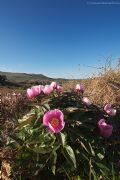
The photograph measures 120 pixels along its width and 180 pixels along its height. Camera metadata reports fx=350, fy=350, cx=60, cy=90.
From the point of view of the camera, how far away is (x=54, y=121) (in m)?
3.83

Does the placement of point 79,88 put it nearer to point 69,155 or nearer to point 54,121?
point 54,121

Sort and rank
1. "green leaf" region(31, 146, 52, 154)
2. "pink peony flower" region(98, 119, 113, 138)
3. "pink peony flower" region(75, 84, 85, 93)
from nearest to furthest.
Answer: "green leaf" region(31, 146, 52, 154), "pink peony flower" region(98, 119, 113, 138), "pink peony flower" region(75, 84, 85, 93)

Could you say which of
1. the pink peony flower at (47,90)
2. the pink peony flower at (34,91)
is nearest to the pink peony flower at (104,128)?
the pink peony flower at (47,90)

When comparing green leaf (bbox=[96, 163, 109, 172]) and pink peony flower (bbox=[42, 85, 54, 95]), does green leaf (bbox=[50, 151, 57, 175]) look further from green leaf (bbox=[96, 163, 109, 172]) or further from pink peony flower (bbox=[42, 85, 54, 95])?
pink peony flower (bbox=[42, 85, 54, 95])

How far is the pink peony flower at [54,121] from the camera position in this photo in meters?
3.80

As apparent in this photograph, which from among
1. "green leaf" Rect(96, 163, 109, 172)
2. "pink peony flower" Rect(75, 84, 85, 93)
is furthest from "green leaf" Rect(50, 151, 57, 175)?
"pink peony flower" Rect(75, 84, 85, 93)

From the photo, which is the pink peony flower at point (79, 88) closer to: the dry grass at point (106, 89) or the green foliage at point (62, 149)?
the green foliage at point (62, 149)

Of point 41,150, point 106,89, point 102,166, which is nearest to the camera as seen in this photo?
point 102,166

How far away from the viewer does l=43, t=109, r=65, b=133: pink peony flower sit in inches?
150

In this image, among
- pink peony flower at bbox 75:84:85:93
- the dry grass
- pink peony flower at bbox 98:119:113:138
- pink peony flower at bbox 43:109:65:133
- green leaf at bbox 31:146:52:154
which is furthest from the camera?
the dry grass

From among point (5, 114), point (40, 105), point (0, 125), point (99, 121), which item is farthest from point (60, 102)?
point (5, 114)

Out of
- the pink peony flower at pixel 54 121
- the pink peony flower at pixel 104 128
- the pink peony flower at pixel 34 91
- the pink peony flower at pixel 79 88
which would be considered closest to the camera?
the pink peony flower at pixel 54 121

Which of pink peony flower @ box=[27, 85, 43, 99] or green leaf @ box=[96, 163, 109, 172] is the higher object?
pink peony flower @ box=[27, 85, 43, 99]

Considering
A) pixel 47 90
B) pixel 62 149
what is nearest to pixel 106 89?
pixel 47 90
